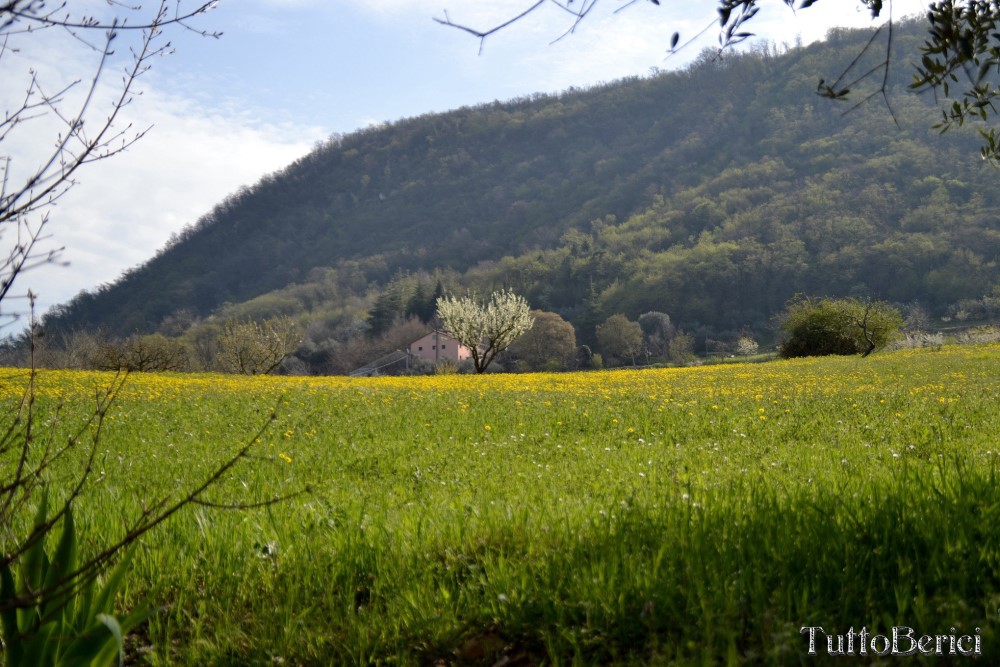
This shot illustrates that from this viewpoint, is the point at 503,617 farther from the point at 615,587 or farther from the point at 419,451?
the point at 419,451

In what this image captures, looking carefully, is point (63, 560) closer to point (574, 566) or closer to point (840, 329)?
point (574, 566)

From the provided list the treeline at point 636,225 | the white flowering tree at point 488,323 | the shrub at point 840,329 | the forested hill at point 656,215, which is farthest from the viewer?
the forested hill at point 656,215

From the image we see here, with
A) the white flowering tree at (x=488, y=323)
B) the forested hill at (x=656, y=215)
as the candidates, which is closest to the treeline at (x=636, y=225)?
the forested hill at (x=656, y=215)

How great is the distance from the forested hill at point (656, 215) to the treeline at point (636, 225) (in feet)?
1.57

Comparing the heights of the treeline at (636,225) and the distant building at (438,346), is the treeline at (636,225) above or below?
above

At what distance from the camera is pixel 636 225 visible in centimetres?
13688

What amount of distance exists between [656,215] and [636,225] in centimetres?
525

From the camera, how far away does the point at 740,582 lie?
3.16 meters

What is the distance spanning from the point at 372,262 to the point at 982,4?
156 m

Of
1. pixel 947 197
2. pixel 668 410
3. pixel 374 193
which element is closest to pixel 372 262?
pixel 374 193

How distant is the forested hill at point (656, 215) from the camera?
98812 mm

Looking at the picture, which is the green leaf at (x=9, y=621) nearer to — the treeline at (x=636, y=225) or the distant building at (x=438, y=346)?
the treeline at (x=636, y=225)

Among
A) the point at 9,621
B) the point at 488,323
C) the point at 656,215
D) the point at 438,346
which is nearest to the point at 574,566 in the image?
the point at 9,621

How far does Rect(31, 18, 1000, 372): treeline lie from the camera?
316 feet
